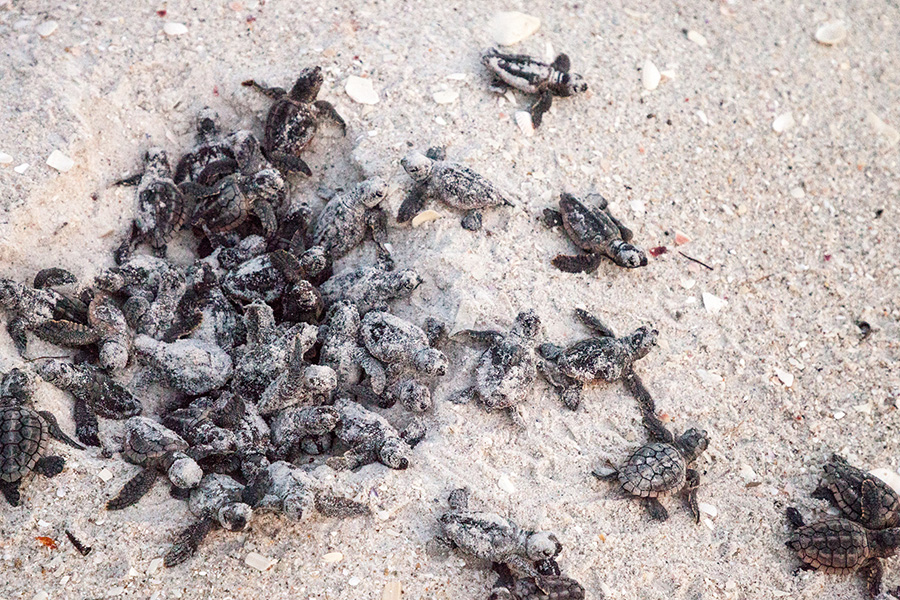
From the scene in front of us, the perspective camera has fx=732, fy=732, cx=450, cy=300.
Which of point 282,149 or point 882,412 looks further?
point 282,149

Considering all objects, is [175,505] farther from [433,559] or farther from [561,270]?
[561,270]

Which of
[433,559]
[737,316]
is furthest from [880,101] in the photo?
[433,559]

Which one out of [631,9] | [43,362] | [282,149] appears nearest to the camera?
[43,362]

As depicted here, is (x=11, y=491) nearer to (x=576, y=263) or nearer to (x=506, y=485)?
(x=506, y=485)

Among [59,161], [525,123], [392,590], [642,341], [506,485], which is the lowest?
[392,590]

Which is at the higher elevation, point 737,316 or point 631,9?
point 631,9

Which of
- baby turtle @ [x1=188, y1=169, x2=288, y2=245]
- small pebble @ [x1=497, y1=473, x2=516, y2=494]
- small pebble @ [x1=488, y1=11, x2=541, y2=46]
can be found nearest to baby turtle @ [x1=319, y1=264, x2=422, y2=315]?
baby turtle @ [x1=188, y1=169, x2=288, y2=245]

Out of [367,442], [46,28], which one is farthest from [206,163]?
[367,442]
